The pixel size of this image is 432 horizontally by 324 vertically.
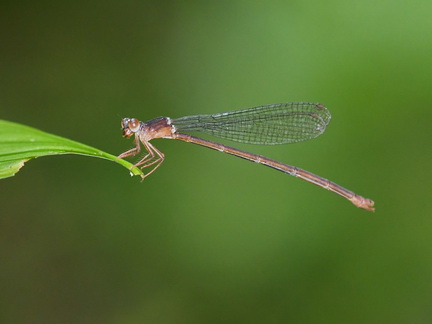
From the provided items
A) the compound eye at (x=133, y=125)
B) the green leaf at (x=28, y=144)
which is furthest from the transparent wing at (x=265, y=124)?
the green leaf at (x=28, y=144)

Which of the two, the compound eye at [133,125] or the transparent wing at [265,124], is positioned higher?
the compound eye at [133,125]

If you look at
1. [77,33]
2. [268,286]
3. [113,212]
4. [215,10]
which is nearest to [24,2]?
[77,33]

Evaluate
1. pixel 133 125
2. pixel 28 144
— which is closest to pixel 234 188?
pixel 133 125

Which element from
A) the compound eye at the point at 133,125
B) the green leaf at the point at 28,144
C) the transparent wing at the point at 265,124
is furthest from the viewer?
the transparent wing at the point at 265,124

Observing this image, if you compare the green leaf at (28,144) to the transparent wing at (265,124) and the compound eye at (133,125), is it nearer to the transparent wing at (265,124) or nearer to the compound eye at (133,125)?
the compound eye at (133,125)

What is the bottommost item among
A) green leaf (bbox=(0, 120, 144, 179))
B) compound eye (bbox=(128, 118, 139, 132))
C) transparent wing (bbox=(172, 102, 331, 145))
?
green leaf (bbox=(0, 120, 144, 179))

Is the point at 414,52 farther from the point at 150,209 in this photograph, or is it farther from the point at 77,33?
the point at 77,33

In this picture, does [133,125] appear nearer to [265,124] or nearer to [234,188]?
[265,124]

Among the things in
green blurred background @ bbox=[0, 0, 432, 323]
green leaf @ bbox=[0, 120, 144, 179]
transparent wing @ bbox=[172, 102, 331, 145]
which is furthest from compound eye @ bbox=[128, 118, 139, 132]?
green leaf @ bbox=[0, 120, 144, 179]

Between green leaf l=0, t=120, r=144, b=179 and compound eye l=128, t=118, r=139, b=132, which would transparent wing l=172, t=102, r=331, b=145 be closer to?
compound eye l=128, t=118, r=139, b=132
